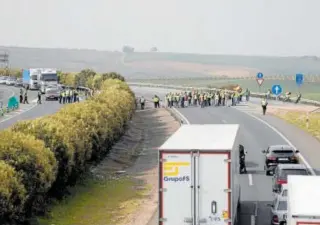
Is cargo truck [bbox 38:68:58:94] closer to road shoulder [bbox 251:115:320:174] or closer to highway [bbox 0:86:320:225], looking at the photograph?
highway [bbox 0:86:320:225]

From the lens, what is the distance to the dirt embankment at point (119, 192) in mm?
23406

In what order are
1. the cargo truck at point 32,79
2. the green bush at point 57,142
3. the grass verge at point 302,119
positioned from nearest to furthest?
the green bush at point 57,142 < the grass verge at point 302,119 < the cargo truck at point 32,79

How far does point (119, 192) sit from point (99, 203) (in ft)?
7.34

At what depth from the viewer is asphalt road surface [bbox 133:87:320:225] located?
24.5 m

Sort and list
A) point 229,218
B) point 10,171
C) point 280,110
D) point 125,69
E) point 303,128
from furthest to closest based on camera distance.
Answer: point 125,69 < point 280,110 < point 303,128 < point 10,171 < point 229,218

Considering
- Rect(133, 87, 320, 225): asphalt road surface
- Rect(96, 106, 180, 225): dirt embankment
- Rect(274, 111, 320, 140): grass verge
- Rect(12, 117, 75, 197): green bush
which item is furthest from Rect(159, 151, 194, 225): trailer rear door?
Rect(274, 111, 320, 140): grass verge

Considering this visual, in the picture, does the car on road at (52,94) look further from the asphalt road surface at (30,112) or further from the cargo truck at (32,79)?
the cargo truck at (32,79)

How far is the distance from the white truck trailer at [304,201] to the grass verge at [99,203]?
799 centimetres

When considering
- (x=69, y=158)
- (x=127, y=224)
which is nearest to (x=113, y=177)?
(x=69, y=158)

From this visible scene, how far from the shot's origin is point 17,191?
1831 centimetres

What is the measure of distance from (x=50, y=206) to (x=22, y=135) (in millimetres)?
3080

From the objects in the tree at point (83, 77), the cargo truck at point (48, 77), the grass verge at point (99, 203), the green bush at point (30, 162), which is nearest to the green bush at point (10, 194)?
the green bush at point (30, 162)

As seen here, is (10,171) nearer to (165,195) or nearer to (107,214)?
(165,195)

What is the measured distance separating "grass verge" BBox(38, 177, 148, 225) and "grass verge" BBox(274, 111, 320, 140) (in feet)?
58.8
